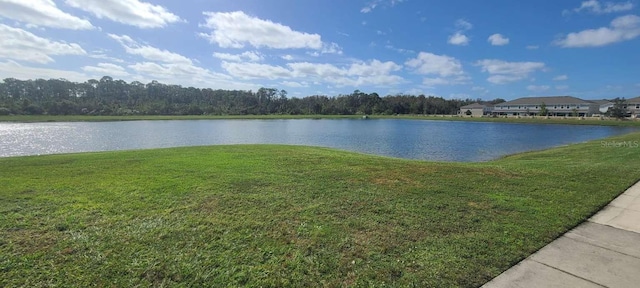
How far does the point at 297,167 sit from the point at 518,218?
681 cm

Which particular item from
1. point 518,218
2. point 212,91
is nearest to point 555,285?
point 518,218

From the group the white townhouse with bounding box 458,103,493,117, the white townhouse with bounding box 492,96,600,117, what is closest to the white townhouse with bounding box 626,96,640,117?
the white townhouse with bounding box 492,96,600,117

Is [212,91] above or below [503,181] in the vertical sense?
above

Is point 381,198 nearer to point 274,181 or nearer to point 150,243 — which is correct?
point 274,181

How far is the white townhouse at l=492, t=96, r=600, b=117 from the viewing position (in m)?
93.1

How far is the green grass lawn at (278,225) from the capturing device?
149 inches

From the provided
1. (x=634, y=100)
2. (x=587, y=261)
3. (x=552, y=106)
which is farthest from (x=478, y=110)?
(x=587, y=261)

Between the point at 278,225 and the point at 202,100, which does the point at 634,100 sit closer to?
the point at 278,225

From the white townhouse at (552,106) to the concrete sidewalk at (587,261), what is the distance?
109 metres

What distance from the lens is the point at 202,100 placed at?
157875 millimetres

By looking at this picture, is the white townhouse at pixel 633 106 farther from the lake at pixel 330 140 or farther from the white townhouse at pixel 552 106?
the lake at pixel 330 140

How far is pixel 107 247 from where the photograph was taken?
4355mm

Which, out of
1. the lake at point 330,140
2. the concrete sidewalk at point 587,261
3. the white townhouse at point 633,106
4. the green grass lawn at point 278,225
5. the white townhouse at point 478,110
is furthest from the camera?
the white townhouse at point 478,110

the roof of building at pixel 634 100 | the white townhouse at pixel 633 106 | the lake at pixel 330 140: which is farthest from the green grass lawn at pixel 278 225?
the roof of building at pixel 634 100
